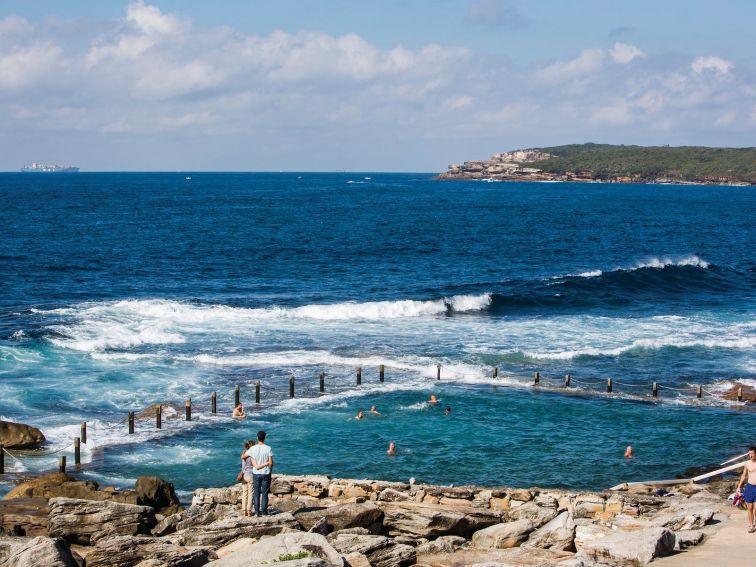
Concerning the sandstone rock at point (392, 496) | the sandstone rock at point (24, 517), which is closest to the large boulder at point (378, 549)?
the sandstone rock at point (392, 496)

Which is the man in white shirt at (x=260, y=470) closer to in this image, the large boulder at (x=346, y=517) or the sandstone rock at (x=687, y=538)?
the large boulder at (x=346, y=517)

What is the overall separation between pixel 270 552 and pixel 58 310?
4779 centimetres

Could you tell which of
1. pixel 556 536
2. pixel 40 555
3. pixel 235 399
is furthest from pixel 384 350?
pixel 40 555

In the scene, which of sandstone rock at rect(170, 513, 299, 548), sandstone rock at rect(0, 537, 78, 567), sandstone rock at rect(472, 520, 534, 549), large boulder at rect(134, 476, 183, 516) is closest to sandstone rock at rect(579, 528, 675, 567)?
sandstone rock at rect(472, 520, 534, 549)

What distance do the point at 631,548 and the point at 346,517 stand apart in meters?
6.99

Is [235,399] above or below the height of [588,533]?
below

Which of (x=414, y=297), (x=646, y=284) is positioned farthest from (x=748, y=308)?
(x=414, y=297)

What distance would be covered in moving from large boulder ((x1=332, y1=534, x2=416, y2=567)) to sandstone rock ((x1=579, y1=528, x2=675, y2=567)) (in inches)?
151

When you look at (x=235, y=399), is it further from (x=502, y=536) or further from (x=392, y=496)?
(x=502, y=536)

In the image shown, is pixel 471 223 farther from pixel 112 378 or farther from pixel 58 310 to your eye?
pixel 112 378

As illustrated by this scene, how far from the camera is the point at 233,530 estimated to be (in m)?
20.1

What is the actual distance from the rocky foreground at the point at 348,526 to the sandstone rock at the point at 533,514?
5cm

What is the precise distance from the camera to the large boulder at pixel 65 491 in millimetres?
26688

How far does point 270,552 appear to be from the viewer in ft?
53.9
